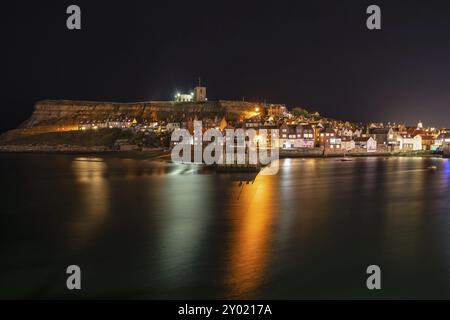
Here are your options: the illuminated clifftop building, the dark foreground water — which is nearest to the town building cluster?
the illuminated clifftop building

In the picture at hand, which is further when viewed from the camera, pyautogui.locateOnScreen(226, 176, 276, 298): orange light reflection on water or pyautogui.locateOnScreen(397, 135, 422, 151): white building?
pyautogui.locateOnScreen(397, 135, 422, 151): white building

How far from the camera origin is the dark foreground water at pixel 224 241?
8.71 meters

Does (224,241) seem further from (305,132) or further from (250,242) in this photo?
(305,132)

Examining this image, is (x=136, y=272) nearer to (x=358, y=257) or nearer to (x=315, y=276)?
(x=315, y=276)

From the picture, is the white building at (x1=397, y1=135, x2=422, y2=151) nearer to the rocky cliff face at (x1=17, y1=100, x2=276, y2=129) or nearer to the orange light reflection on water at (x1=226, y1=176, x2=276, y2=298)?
the rocky cliff face at (x1=17, y1=100, x2=276, y2=129)

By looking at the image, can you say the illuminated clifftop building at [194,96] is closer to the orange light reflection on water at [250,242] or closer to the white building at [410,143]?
the white building at [410,143]

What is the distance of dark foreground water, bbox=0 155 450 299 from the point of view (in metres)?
8.71

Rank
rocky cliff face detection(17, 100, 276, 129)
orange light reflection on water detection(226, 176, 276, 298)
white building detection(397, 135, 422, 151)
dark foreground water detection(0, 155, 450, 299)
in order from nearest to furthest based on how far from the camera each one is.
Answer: dark foreground water detection(0, 155, 450, 299), orange light reflection on water detection(226, 176, 276, 298), white building detection(397, 135, 422, 151), rocky cliff face detection(17, 100, 276, 129)

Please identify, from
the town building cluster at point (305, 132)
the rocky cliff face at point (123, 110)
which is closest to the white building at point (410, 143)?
the town building cluster at point (305, 132)

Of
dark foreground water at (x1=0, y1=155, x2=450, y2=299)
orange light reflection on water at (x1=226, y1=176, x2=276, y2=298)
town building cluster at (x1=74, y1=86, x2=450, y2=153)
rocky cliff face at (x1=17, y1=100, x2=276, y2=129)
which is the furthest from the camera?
rocky cliff face at (x1=17, y1=100, x2=276, y2=129)

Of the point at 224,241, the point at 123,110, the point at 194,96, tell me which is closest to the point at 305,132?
the point at 194,96

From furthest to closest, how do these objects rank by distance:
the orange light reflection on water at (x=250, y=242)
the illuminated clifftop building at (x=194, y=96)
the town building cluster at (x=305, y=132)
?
the illuminated clifftop building at (x=194, y=96)
the town building cluster at (x=305, y=132)
the orange light reflection on water at (x=250, y=242)

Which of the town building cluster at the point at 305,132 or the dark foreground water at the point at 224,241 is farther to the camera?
the town building cluster at the point at 305,132

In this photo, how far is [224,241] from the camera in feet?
39.0
